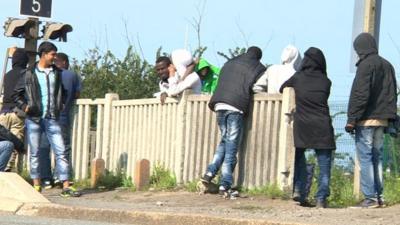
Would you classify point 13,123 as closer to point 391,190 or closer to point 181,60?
point 181,60

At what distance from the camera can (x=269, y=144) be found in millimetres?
10898

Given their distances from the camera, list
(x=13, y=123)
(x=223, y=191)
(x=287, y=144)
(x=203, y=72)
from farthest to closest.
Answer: (x=13, y=123), (x=203, y=72), (x=223, y=191), (x=287, y=144)

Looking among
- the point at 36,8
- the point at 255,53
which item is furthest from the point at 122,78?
the point at 255,53

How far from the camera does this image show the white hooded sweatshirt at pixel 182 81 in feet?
39.5

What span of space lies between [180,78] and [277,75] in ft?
5.20

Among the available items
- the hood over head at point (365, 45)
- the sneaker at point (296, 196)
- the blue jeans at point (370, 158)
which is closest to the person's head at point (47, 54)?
the sneaker at point (296, 196)

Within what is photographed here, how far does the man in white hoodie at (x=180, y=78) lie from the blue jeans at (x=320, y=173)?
2.35 metres

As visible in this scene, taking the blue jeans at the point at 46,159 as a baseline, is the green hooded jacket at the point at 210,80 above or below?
above

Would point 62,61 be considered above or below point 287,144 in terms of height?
above

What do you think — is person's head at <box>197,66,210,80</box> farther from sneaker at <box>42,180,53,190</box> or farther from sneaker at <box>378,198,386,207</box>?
sneaker at <box>378,198,386,207</box>

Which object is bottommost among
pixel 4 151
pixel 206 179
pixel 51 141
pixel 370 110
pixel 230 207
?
pixel 230 207

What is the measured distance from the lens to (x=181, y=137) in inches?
473

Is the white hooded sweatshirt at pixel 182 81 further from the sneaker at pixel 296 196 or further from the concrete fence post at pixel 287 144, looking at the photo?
the sneaker at pixel 296 196

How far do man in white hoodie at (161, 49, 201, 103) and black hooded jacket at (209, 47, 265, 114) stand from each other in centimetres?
99
